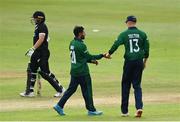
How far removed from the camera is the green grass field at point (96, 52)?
1742 centimetres

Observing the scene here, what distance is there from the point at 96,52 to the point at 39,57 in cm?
1228

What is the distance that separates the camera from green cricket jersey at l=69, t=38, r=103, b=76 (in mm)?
16141

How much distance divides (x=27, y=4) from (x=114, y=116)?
125 feet

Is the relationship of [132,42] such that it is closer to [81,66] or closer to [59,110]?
[81,66]

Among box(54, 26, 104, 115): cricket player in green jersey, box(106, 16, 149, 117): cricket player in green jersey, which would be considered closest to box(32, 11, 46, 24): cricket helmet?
box(54, 26, 104, 115): cricket player in green jersey

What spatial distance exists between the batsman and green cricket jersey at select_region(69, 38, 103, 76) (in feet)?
11.2

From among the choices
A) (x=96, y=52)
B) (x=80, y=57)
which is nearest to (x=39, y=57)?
(x=80, y=57)

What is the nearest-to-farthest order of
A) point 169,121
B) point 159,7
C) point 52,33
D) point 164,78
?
point 169,121 → point 164,78 → point 52,33 → point 159,7

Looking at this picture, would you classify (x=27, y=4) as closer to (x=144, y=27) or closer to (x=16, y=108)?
(x=144, y=27)

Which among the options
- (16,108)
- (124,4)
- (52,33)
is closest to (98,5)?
(124,4)

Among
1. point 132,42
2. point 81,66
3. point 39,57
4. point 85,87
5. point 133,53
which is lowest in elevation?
point 85,87

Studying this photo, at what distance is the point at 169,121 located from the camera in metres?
14.7

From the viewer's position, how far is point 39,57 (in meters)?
19.8

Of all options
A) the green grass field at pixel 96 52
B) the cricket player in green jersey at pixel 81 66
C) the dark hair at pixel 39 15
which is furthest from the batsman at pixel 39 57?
the cricket player in green jersey at pixel 81 66
